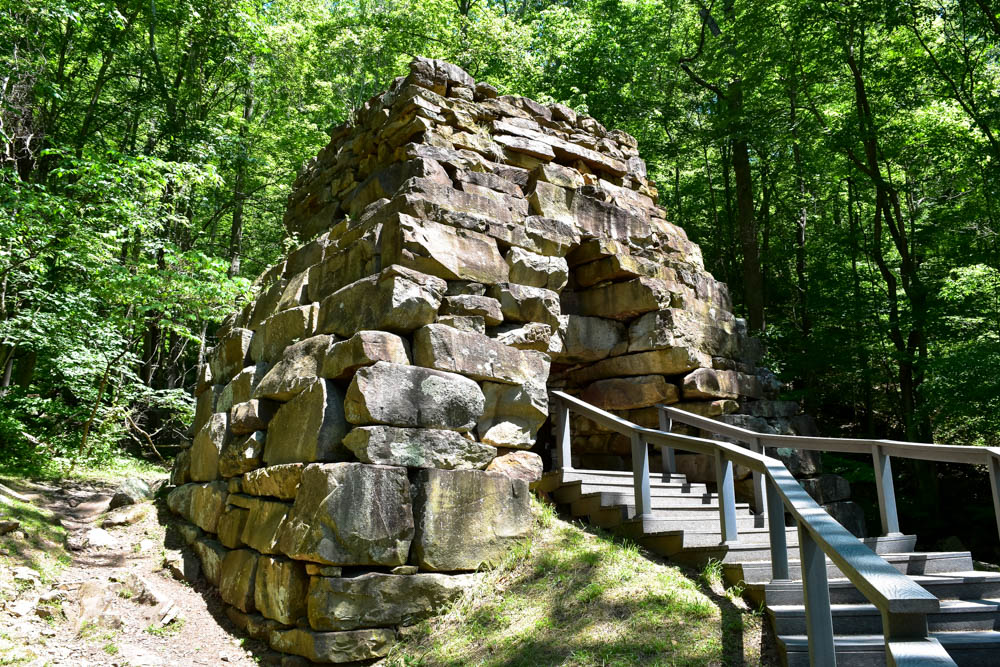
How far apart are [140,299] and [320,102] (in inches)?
317

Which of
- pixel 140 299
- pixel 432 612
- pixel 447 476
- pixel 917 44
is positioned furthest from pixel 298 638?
pixel 917 44

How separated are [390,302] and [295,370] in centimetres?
116

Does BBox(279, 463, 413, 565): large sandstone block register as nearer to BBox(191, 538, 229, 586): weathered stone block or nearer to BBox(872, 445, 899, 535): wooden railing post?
BBox(191, 538, 229, 586): weathered stone block

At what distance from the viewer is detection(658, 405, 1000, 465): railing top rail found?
4.41 meters

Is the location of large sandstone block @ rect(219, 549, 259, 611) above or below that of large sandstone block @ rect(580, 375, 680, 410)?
below

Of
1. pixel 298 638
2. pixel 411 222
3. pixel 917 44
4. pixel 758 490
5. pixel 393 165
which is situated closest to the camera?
pixel 298 638

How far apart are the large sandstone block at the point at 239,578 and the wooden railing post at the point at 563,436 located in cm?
277

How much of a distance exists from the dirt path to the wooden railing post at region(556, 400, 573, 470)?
2.92 meters

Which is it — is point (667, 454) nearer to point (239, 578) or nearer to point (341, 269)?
point (341, 269)

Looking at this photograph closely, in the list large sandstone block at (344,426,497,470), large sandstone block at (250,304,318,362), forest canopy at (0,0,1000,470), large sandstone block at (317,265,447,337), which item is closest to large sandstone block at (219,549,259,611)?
large sandstone block at (344,426,497,470)

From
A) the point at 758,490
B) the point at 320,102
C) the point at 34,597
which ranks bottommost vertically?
the point at 34,597

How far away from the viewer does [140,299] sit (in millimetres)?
9484

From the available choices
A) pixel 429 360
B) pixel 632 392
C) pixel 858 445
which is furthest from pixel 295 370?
pixel 858 445

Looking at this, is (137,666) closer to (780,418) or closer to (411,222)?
(411,222)
